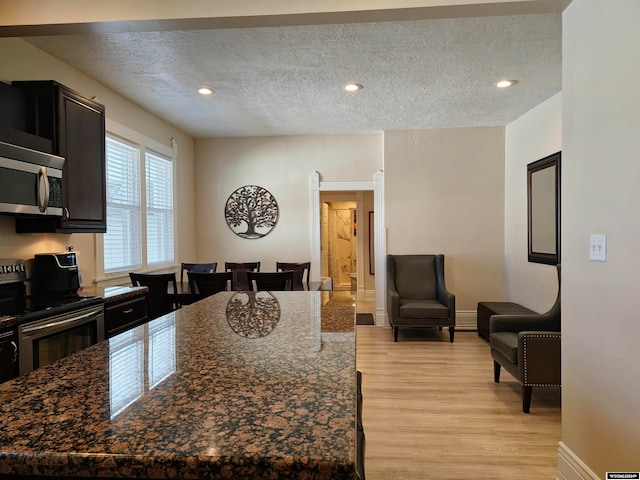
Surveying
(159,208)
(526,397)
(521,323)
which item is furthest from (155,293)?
(521,323)

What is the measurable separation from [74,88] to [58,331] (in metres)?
2.21

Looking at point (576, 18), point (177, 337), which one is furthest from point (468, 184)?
point (177, 337)

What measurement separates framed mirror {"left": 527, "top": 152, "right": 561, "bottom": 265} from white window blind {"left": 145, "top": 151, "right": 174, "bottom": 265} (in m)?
4.42

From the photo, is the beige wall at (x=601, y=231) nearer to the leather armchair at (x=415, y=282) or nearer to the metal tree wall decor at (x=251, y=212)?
the leather armchair at (x=415, y=282)

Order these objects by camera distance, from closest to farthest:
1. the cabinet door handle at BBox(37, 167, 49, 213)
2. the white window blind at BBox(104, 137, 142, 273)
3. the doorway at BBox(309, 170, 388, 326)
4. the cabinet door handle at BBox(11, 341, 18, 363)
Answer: the cabinet door handle at BBox(11, 341, 18, 363) → the cabinet door handle at BBox(37, 167, 49, 213) → the white window blind at BBox(104, 137, 142, 273) → the doorway at BBox(309, 170, 388, 326)

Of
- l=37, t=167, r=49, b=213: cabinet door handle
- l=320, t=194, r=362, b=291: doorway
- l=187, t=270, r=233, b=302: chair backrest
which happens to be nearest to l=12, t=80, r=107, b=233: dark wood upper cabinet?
l=37, t=167, r=49, b=213: cabinet door handle

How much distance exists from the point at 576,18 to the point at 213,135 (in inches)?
189

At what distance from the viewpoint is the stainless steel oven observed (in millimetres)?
2078

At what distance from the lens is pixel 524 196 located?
480cm

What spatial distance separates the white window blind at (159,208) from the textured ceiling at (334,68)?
612 millimetres

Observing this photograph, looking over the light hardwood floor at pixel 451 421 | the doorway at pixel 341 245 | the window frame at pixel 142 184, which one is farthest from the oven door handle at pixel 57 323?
the doorway at pixel 341 245

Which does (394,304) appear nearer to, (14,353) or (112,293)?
(112,293)

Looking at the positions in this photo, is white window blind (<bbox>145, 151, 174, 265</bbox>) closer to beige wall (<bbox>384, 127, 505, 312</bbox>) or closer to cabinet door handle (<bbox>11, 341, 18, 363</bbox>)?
cabinet door handle (<bbox>11, 341, 18, 363</bbox>)

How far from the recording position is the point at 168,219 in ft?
17.1
